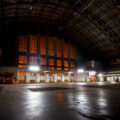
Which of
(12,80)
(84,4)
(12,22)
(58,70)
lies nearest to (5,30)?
(12,22)

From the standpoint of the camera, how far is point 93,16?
113 ft

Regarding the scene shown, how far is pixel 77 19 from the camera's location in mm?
37469

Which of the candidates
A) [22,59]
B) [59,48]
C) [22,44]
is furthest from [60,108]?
[59,48]

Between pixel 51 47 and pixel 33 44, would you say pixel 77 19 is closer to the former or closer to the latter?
pixel 51 47

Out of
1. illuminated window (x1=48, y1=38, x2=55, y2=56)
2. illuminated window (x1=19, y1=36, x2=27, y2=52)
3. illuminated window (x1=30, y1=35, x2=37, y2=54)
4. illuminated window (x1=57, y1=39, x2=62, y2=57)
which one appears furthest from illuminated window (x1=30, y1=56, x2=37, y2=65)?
illuminated window (x1=57, y1=39, x2=62, y2=57)

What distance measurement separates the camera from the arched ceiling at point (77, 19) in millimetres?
29998

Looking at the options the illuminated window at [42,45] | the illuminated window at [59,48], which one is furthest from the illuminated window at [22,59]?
the illuminated window at [59,48]

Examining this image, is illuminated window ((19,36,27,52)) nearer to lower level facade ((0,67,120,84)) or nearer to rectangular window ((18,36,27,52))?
rectangular window ((18,36,27,52))

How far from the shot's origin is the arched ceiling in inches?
1181

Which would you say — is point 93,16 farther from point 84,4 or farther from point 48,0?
point 48,0

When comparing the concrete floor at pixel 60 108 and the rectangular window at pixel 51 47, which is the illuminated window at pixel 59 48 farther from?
the concrete floor at pixel 60 108

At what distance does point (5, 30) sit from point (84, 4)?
2405 cm

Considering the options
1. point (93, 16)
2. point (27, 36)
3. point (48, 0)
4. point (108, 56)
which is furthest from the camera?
point (108, 56)

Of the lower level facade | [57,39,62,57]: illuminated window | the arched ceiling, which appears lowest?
the lower level facade
